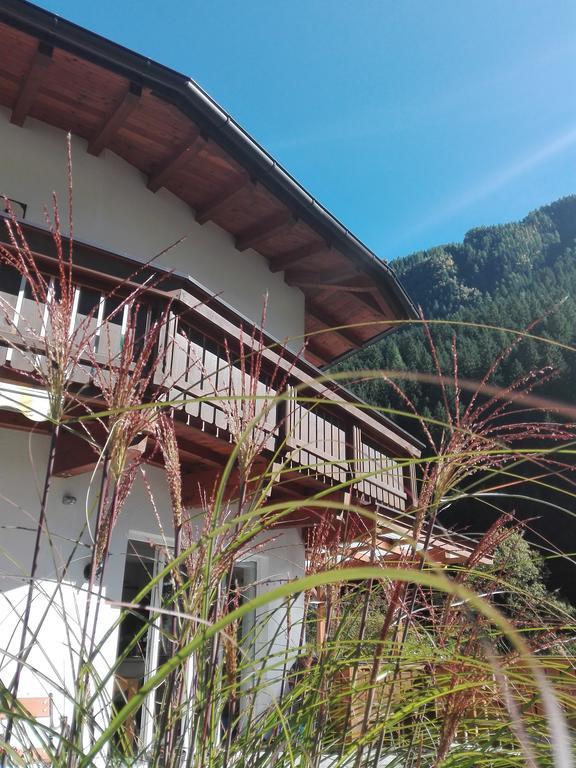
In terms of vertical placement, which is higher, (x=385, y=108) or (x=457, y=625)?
(x=385, y=108)

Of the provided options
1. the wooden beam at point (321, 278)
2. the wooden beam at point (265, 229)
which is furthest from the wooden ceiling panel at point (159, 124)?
the wooden beam at point (321, 278)

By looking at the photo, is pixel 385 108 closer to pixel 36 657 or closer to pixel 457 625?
pixel 36 657

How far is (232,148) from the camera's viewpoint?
8516 millimetres

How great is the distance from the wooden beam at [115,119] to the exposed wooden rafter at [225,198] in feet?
5.70

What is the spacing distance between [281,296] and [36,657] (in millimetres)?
7252

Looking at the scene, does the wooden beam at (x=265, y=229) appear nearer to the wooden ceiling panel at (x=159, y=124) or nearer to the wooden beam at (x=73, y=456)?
the wooden ceiling panel at (x=159, y=124)

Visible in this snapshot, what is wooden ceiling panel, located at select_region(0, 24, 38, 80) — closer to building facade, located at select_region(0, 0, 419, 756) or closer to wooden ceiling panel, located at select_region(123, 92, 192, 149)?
building facade, located at select_region(0, 0, 419, 756)

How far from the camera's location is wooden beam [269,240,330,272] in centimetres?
1041

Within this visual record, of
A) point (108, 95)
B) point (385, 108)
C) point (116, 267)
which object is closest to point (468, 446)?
point (116, 267)

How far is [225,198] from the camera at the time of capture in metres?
9.59

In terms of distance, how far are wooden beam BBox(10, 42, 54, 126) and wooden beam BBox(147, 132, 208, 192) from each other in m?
1.84

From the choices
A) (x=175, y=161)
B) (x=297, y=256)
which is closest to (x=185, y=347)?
(x=175, y=161)

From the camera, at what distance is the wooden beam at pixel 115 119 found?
7.60 meters

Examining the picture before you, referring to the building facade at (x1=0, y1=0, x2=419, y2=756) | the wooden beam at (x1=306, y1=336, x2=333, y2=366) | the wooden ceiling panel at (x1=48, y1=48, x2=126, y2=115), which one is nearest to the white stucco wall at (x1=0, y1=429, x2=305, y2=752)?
the building facade at (x1=0, y1=0, x2=419, y2=756)
